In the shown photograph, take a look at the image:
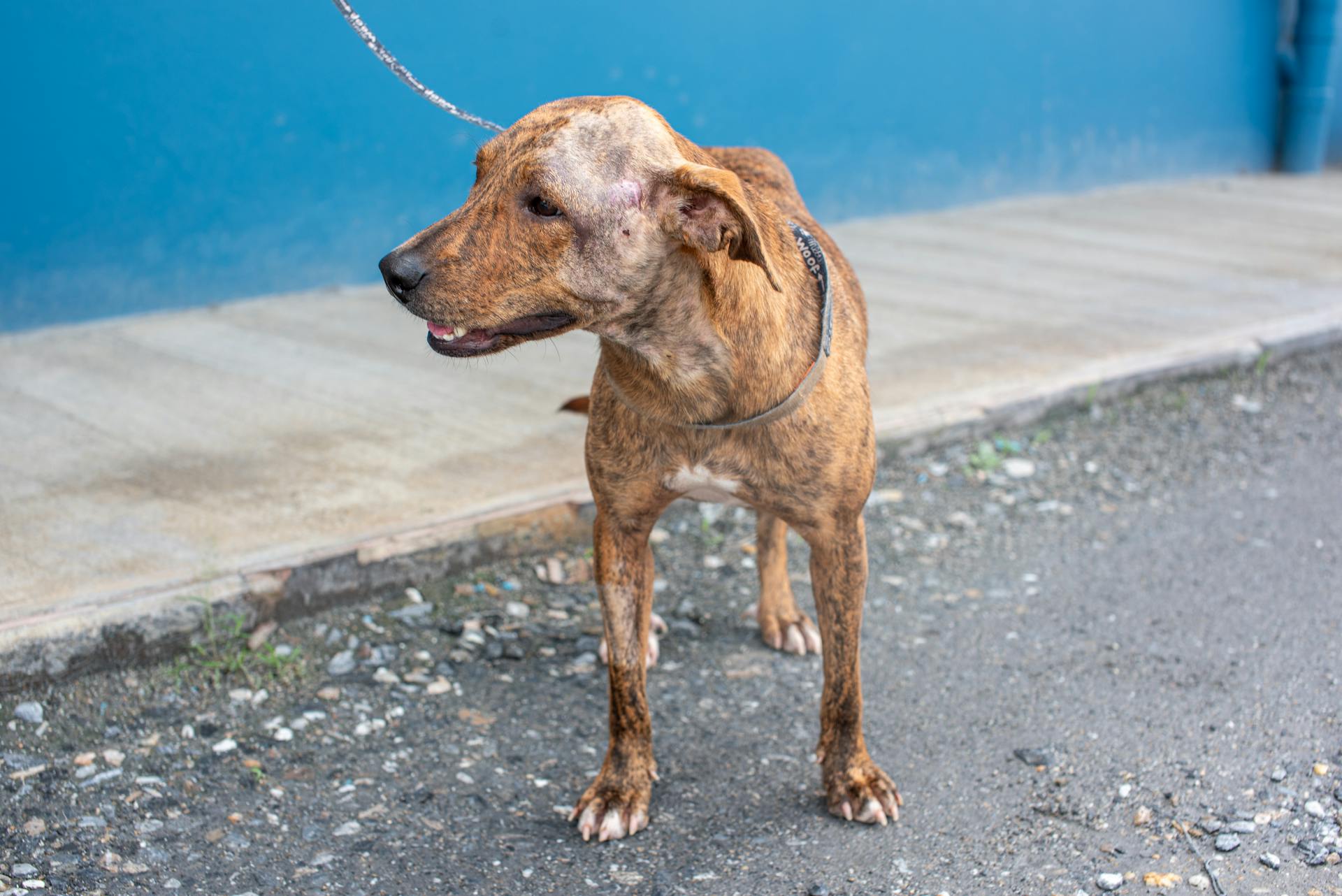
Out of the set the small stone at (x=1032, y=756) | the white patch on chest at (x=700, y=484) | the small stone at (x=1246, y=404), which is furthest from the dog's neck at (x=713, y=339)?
the small stone at (x=1246, y=404)

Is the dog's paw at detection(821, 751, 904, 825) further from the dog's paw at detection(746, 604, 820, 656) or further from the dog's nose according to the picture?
the dog's nose

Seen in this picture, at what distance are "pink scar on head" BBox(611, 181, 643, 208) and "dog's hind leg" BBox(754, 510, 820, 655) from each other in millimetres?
1449

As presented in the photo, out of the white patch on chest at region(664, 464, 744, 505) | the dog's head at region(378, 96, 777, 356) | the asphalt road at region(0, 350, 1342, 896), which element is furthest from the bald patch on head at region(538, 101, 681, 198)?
the asphalt road at region(0, 350, 1342, 896)

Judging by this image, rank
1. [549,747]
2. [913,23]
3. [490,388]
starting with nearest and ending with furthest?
[549,747] < [490,388] < [913,23]

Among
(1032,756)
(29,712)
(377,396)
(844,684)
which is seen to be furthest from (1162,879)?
(377,396)

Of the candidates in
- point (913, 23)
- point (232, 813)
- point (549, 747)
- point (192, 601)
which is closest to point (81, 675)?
point (192, 601)

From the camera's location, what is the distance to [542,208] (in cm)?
234

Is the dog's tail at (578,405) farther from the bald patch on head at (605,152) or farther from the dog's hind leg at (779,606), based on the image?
the bald patch on head at (605,152)

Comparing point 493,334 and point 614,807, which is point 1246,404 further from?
point 493,334

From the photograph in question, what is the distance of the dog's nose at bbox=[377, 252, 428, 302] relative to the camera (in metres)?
2.30

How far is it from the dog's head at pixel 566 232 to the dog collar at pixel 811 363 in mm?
299

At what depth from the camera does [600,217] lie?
2.34m

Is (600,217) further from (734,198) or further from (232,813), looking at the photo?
(232,813)

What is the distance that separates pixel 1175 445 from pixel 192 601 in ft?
12.6
